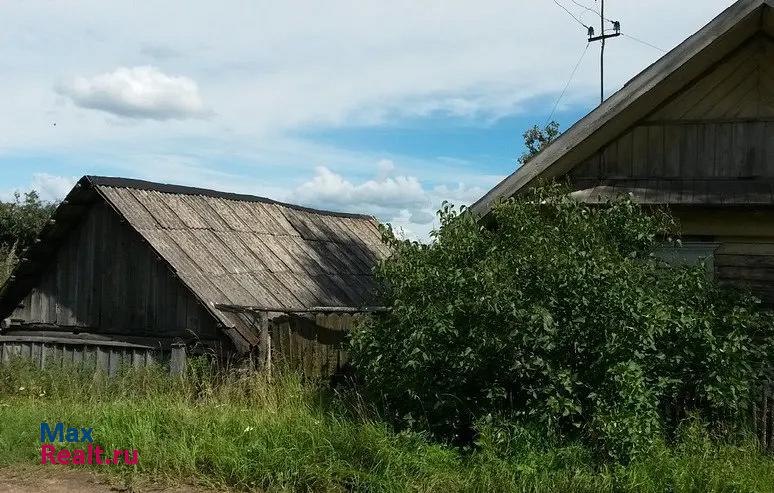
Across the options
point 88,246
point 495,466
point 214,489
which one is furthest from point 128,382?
point 495,466

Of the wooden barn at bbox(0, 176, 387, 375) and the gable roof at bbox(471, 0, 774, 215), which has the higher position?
the gable roof at bbox(471, 0, 774, 215)

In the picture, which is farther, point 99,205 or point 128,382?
point 99,205

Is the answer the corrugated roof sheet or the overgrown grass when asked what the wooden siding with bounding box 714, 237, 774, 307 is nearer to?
the overgrown grass

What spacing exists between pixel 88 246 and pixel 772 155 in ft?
29.5

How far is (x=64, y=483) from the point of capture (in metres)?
6.66

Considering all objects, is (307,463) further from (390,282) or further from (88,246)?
(88,246)

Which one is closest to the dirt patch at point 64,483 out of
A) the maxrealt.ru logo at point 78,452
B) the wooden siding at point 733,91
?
the maxrealt.ru logo at point 78,452

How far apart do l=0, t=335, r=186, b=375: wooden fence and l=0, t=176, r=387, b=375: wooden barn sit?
2 cm

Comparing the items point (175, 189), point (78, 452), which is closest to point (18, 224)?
point (175, 189)

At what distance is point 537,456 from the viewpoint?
6176 mm

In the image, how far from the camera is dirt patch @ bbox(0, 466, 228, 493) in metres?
6.46

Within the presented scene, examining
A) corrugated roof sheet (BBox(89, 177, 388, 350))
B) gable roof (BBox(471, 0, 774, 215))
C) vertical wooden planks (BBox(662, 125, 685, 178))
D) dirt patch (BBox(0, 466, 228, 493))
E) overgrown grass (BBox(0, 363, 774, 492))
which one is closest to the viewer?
overgrown grass (BBox(0, 363, 774, 492))

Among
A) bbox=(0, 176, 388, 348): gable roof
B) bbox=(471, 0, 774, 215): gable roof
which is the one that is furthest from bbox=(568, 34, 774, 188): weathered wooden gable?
bbox=(0, 176, 388, 348): gable roof

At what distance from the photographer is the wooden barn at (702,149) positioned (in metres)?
7.88
